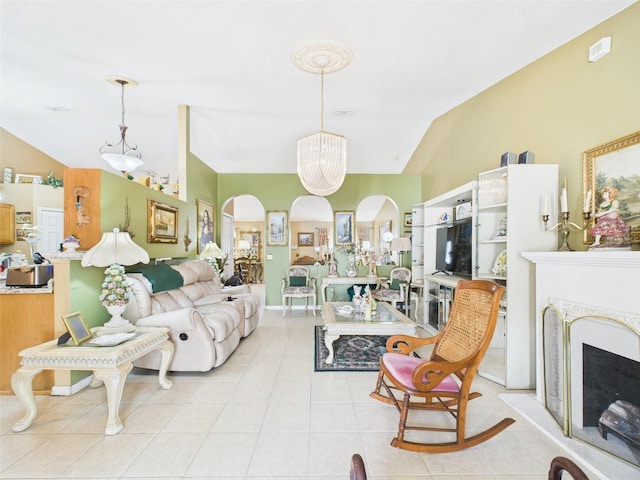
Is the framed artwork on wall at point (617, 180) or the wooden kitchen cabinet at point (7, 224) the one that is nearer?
the framed artwork on wall at point (617, 180)

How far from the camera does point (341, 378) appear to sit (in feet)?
9.96

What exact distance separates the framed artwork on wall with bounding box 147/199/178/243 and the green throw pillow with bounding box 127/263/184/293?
53cm

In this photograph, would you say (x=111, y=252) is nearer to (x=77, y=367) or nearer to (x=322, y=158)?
(x=77, y=367)

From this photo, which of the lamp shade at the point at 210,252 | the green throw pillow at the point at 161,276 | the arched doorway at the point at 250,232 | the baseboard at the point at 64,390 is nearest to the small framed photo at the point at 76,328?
the baseboard at the point at 64,390

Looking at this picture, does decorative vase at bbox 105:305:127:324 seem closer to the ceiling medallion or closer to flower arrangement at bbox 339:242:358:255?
the ceiling medallion

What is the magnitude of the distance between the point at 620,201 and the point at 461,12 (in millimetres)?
1996

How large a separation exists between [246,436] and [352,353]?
1.87m

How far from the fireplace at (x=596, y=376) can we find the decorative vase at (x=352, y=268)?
3716 mm

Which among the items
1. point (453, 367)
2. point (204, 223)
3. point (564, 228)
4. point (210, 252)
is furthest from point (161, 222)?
point (564, 228)

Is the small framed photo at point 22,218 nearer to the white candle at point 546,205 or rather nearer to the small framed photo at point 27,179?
the small framed photo at point 27,179

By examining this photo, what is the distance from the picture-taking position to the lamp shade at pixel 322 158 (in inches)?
134

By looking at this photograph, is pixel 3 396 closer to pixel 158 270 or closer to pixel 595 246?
pixel 158 270

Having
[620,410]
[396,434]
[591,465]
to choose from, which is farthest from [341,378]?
[620,410]

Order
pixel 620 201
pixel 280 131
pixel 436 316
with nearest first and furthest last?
pixel 620 201 → pixel 436 316 → pixel 280 131
